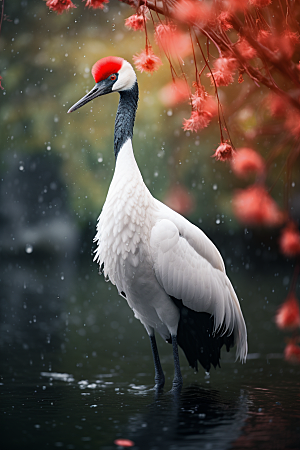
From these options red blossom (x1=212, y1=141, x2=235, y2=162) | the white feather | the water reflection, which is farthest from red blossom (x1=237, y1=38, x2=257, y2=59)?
the water reflection

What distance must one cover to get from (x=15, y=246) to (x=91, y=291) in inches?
260

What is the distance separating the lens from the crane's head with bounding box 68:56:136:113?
2.94 meters

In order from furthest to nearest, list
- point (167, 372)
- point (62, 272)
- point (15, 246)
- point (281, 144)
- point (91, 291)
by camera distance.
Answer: point (15, 246), point (62, 272), point (91, 291), point (167, 372), point (281, 144)

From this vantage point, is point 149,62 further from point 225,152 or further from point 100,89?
Result: point 100,89

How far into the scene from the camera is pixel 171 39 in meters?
1.68

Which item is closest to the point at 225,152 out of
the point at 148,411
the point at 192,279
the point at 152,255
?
the point at 152,255

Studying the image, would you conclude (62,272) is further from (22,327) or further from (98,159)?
(22,327)

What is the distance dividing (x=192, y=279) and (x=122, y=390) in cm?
82

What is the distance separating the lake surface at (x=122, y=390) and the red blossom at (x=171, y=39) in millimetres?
1444

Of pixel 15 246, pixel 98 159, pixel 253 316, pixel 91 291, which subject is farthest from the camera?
pixel 15 246

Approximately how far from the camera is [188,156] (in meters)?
13.7

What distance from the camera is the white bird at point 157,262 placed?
2717mm

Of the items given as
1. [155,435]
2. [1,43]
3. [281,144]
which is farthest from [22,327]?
[1,43]

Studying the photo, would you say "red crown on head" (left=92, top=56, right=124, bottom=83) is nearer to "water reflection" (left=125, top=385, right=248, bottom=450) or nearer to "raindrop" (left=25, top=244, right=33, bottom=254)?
"water reflection" (left=125, top=385, right=248, bottom=450)
